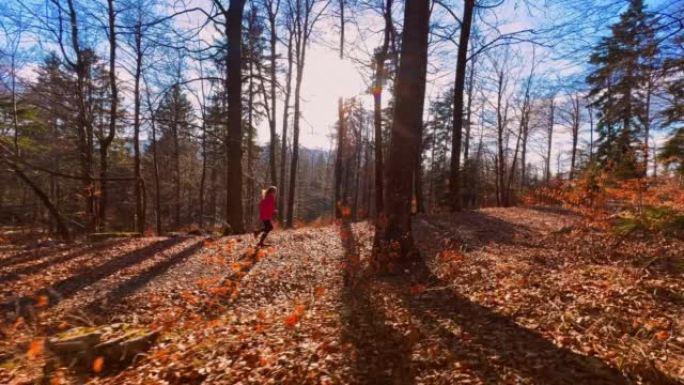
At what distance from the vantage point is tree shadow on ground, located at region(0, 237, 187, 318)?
20.7ft

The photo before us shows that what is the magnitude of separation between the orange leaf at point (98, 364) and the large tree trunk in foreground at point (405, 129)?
434cm

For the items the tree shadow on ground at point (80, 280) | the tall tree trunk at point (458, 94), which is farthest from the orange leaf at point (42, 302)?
the tall tree trunk at point (458, 94)

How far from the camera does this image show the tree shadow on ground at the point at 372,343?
11.7 feet

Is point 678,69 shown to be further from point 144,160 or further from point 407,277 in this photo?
point 144,160

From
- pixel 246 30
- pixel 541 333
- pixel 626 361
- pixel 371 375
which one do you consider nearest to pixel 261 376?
pixel 371 375

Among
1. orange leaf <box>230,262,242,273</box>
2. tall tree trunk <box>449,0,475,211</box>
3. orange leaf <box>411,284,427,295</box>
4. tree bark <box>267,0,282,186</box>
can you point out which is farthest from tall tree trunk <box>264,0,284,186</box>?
orange leaf <box>411,284,427,295</box>

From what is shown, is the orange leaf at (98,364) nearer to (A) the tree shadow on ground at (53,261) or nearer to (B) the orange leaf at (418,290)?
(B) the orange leaf at (418,290)

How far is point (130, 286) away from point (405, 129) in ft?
19.9

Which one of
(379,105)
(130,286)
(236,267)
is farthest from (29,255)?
(379,105)

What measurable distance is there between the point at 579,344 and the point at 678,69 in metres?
3.35

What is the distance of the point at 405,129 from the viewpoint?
22.1ft

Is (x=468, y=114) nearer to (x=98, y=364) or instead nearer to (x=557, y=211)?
(x=557, y=211)

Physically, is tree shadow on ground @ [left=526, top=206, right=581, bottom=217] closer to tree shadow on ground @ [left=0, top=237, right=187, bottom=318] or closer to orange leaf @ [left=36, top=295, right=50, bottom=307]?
tree shadow on ground @ [left=0, top=237, right=187, bottom=318]

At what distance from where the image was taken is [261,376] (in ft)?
12.2
